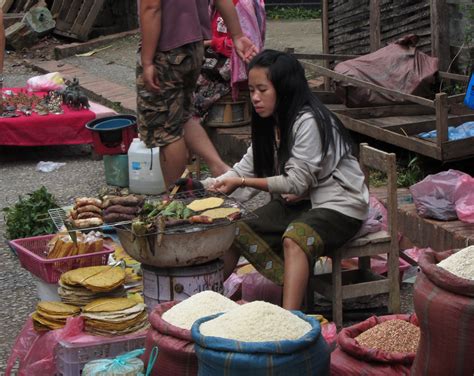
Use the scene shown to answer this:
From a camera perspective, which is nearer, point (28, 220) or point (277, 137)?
point (277, 137)

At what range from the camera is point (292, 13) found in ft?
53.0

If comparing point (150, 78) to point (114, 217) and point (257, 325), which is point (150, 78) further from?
point (257, 325)

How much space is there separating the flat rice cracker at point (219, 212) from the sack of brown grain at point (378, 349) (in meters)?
0.93

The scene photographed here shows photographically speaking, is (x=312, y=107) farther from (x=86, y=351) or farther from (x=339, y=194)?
(x=86, y=351)

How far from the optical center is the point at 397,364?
3.64m

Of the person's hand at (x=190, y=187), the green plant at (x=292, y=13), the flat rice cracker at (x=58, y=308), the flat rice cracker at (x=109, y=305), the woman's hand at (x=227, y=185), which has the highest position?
the green plant at (x=292, y=13)

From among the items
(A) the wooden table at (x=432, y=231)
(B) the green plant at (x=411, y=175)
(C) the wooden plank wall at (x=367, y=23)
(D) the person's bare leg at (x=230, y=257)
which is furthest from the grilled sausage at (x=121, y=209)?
(C) the wooden plank wall at (x=367, y=23)

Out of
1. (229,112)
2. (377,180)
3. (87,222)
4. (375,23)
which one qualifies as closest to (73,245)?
(87,222)

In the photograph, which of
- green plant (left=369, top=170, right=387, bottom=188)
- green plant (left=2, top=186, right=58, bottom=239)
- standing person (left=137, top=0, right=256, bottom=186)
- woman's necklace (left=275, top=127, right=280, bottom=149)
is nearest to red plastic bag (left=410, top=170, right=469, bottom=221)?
green plant (left=369, top=170, right=387, bottom=188)

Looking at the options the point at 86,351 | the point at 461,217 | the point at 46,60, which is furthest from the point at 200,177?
the point at 46,60

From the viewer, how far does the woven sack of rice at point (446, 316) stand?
3123mm

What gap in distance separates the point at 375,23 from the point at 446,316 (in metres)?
6.32

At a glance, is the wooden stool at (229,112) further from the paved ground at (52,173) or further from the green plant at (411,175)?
the green plant at (411,175)

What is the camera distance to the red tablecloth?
905 cm
